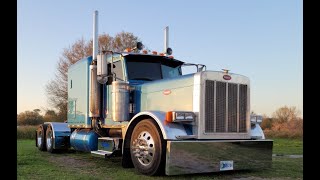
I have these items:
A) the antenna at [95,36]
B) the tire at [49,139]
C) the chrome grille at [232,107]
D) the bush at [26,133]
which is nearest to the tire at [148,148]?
the chrome grille at [232,107]

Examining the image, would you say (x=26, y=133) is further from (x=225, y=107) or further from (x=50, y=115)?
(x=225, y=107)

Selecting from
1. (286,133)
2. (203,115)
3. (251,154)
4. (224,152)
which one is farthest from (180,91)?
(286,133)

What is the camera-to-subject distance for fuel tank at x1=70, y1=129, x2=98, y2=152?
32.1ft

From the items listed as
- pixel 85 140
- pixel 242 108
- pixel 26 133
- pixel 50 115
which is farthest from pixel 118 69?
pixel 50 115

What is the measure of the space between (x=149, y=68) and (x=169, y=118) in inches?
98.6

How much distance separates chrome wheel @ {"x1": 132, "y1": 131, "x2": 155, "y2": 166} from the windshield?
6.19 ft

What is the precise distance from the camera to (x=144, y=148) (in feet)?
24.7

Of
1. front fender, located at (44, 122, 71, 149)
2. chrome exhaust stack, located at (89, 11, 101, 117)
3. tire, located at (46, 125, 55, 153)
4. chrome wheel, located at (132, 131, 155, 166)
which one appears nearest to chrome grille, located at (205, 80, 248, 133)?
chrome wheel, located at (132, 131, 155, 166)

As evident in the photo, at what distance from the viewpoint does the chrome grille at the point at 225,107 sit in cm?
739

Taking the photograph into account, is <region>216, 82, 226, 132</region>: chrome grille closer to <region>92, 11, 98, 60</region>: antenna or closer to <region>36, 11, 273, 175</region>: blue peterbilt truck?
<region>36, 11, 273, 175</region>: blue peterbilt truck

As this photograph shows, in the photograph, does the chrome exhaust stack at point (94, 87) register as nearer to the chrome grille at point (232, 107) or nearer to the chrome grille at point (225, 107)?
the chrome grille at point (225, 107)

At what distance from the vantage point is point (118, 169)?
8516mm
